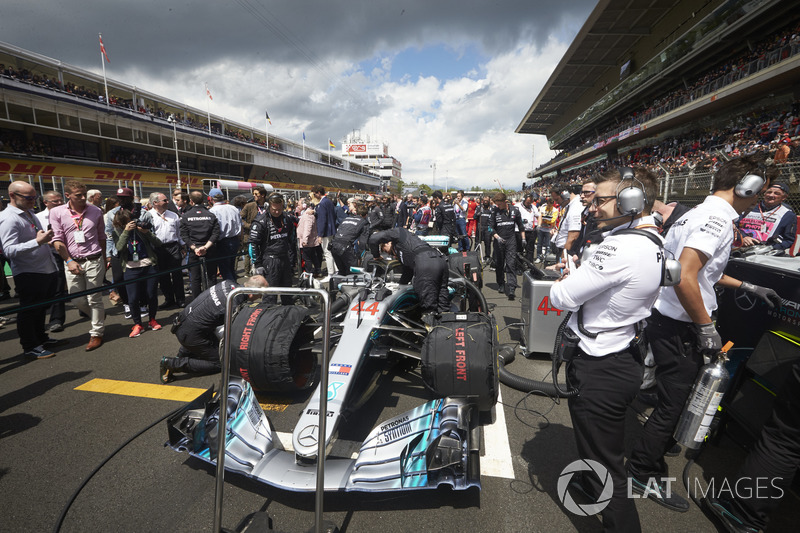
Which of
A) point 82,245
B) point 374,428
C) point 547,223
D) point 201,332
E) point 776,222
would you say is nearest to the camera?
point 374,428

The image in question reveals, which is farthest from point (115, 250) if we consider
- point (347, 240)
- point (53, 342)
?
point (347, 240)

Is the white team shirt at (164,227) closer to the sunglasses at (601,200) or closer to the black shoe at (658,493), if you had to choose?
the sunglasses at (601,200)

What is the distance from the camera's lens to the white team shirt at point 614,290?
1.81 meters

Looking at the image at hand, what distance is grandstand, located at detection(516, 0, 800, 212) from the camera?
1401cm

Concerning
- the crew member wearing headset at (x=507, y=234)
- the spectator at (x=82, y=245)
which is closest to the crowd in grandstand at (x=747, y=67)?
the crew member wearing headset at (x=507, y=234)

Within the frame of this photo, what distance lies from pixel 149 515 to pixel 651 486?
10.0 ft

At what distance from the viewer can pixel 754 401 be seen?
94.0 inches

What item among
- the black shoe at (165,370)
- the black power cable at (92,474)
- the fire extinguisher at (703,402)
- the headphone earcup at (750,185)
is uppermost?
the headphone earcup at (750,185)

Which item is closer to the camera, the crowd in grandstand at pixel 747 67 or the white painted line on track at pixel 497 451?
the white painted line on track at pixel 497 451

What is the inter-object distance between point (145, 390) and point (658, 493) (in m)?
4.35

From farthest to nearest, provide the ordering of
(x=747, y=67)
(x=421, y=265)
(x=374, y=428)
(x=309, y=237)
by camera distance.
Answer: (x=747, y=67)
(x=309, y=237)
(x=421, y=265)
(x=374, y=428)

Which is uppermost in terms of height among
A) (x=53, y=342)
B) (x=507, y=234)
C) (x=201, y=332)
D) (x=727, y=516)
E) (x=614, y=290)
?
(x=507, y=234)

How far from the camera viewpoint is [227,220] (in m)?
6.69

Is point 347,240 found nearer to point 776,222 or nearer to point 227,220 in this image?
point 227,220
